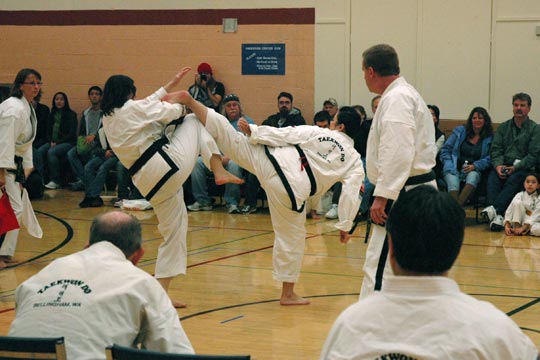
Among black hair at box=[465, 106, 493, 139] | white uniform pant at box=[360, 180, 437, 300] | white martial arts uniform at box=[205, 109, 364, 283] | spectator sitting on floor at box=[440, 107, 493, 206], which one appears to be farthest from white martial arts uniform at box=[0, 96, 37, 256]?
black hair at box=[465, 106, 493, 139]

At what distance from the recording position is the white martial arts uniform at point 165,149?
21.1 feet

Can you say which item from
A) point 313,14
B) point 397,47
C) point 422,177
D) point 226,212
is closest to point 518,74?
point 397,47

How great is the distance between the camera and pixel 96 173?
13617mm

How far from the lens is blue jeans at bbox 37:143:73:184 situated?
47.8 ft

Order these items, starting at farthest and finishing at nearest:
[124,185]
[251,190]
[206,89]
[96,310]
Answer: [206,89]
[124,185]
[251,190]
[96,310]

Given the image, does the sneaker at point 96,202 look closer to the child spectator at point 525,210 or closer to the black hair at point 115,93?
the child spectator at point 525,210

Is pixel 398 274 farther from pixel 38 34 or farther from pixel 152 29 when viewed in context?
pixel 38 34

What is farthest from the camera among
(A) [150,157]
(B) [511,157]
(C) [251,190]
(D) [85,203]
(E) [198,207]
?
(D) [85,203]

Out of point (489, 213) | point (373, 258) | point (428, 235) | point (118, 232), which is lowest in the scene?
point (489, 213)

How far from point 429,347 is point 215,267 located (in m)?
6.14

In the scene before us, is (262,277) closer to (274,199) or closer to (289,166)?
(274,199)

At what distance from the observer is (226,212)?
488 inches

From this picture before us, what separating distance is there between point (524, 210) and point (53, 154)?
7.99m

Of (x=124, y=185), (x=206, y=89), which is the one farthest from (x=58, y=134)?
(x=206, y=89)
